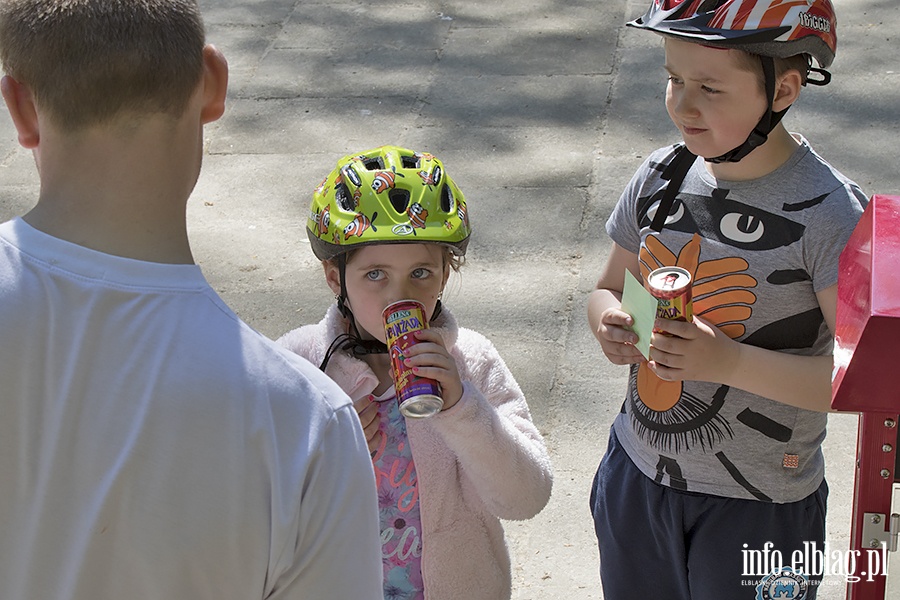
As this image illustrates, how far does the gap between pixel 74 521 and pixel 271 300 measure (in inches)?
Result: 157

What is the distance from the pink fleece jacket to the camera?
2.58 meters

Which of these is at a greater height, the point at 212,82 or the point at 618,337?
the point at 212,82

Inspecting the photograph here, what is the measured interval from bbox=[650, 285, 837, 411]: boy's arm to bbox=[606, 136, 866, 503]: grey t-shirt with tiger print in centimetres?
4

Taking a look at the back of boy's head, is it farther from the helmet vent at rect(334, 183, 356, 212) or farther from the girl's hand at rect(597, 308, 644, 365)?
the girl's hand at rect(597, 308, 644, 365)

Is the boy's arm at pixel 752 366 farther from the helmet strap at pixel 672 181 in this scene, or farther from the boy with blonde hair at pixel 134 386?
the boy with blonde hair at pixel 134 386

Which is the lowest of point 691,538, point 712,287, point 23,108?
point 691,538

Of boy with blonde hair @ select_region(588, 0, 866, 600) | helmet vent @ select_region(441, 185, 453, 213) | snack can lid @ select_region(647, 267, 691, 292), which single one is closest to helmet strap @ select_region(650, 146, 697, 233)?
boy with blonde hair @ select_region(588, 0, 866, 600)

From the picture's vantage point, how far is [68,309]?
1528 millimetres

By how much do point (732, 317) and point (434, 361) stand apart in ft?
2.62

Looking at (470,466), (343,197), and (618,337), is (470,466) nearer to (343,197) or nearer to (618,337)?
(618,337)

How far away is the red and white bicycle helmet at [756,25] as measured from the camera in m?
2.61

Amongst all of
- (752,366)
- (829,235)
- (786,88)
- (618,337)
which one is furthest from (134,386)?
(786,88)

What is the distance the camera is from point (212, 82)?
1.76 metres

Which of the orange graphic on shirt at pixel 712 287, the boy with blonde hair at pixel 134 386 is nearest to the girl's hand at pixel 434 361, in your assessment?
the orange graphic on shirt at pixel 712 287
